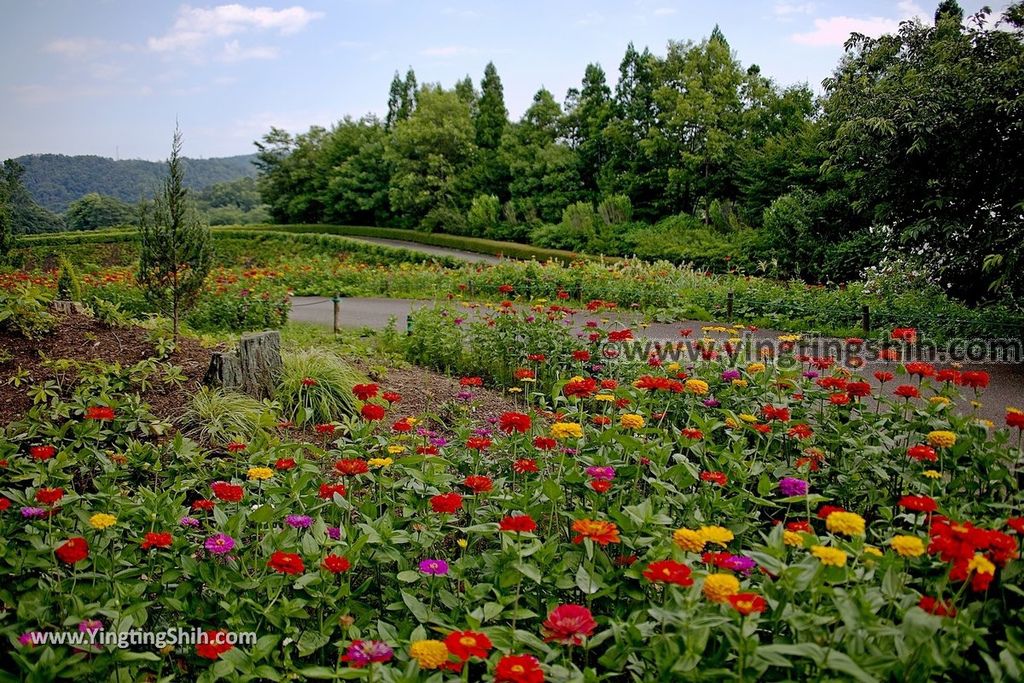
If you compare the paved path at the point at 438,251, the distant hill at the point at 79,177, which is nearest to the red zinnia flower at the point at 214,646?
the distant hill at the point at 79,177

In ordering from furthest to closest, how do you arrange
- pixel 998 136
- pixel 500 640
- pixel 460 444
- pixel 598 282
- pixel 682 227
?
pixel 682 227, pixel 598 282, pixel 998 136, pixel 460 444, pixel 500 640

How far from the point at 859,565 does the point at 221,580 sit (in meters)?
1.59

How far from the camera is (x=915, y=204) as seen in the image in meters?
7.39

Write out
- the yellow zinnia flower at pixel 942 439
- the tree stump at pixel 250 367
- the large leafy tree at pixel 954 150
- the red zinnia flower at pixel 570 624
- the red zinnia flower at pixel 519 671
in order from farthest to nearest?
the large leafy tree at pixel 954 150 → the tree stump at pixel 250 367 → the yellow zinnia flower at pixel 942 439 → the red zinnia flower at pixel 570 624 → the red zinnia flower at pixel 519 671

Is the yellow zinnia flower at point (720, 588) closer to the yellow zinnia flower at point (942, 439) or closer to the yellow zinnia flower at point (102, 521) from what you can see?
the yellow zinnia flower at point (942, 439)

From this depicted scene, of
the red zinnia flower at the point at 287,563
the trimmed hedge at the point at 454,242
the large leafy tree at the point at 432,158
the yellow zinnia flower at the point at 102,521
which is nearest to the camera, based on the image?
Result: the red zinnia flower at the point at 287,563

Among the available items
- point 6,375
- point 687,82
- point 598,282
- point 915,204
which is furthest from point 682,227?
point 6,375

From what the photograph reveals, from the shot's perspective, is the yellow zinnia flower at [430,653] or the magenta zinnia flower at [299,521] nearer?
the yellow zinnia flower at [430,653]

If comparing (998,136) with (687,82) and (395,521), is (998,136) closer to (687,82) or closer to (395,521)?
(395,521)

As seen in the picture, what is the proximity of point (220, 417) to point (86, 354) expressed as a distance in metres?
1.42

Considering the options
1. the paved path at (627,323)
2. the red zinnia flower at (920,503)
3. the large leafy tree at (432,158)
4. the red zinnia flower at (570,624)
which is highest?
the large leafy tree at (432,158)

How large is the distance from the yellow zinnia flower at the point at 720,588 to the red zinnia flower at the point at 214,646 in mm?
1008

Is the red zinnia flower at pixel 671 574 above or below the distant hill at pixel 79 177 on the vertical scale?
below

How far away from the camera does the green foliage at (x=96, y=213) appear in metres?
25.3
